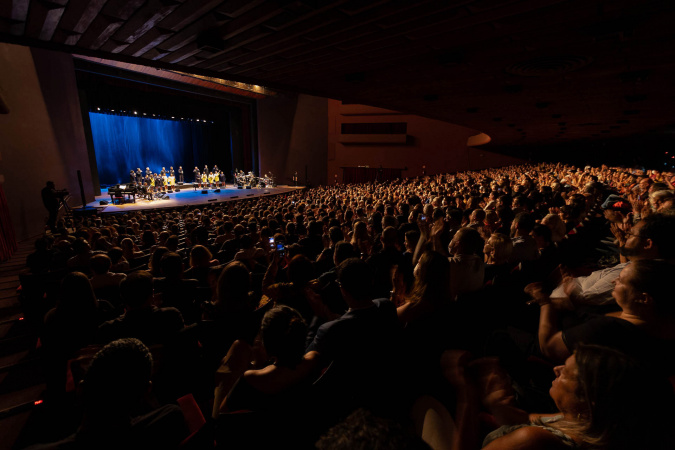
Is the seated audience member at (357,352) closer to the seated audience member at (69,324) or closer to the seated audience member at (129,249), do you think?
the seated audience member at (69,324)

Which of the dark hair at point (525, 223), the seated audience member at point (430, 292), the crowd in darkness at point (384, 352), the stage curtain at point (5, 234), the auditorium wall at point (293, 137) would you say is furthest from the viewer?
the auditorium wall at point (293, 137)

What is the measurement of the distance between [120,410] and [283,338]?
23.5 inches

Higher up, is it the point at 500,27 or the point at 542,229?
the point at 500,27

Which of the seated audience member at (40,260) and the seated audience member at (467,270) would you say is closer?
the seated audience member at (467,270)

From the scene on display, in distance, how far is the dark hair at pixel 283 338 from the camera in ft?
4.55

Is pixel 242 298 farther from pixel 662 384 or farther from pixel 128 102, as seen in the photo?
pixel 128 102

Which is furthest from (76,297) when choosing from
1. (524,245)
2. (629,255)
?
(629,255)

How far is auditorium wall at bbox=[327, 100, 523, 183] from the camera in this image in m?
21.9

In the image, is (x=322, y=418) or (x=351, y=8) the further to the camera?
(x=351, y=8)

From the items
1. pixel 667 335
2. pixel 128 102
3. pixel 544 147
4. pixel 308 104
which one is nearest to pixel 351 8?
pixel 667 335

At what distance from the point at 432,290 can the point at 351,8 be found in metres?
2.63

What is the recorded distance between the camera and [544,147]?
24078 millimetres

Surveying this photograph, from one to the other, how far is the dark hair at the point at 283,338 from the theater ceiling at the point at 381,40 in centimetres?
277

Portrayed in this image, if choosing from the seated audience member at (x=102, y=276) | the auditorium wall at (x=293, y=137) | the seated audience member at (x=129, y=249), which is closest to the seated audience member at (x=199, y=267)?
the seated audience member at (x=102, y=276)
